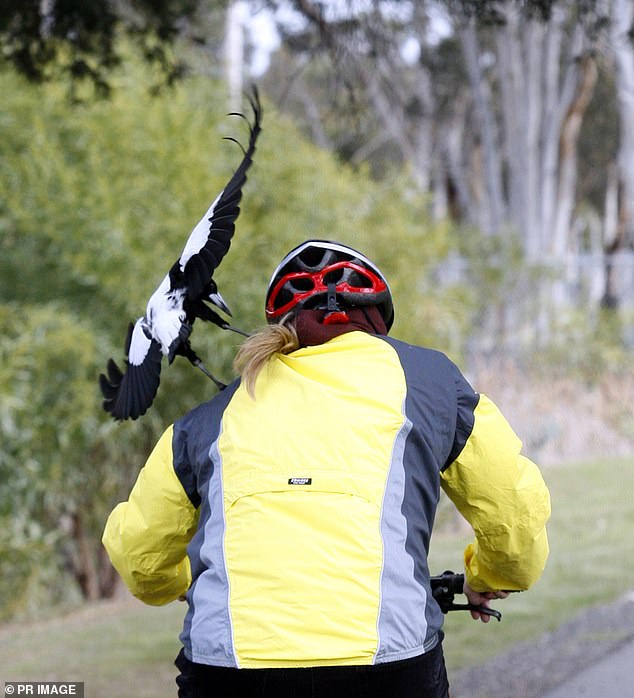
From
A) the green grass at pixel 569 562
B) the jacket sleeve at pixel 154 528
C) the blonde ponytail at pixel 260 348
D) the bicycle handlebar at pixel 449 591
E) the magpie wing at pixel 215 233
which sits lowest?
the green grass at pixel 569 562

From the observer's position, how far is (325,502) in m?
2.33

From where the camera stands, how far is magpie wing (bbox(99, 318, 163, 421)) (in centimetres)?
292

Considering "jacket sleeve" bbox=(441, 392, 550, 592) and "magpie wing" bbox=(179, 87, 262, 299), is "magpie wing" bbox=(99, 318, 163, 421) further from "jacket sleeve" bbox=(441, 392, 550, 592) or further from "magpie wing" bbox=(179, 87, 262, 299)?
"jacket sleeve" bbox=(441, 392, 550, 592)

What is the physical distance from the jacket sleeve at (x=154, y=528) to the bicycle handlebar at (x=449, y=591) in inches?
24.5

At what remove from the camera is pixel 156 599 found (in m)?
2.92

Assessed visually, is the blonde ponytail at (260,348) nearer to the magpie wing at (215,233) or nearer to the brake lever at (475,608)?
the magpie wing at (215,233)

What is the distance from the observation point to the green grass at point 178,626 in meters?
6.12

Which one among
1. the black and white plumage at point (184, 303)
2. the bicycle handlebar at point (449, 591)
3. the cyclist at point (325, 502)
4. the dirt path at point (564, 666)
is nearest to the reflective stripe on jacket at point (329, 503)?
the cyclist at point (325, 502)

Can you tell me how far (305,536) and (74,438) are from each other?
598 cm

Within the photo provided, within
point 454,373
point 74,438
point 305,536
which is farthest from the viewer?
point 74,438

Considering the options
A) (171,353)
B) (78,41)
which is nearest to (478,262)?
(78,41)

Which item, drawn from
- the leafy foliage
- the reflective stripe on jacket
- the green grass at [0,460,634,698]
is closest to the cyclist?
the reflective stripe on jacket

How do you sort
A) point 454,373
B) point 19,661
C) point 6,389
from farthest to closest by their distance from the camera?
point 6,389 → point 19,661 → point 454,373

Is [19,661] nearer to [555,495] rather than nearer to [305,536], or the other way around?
[305,536]
